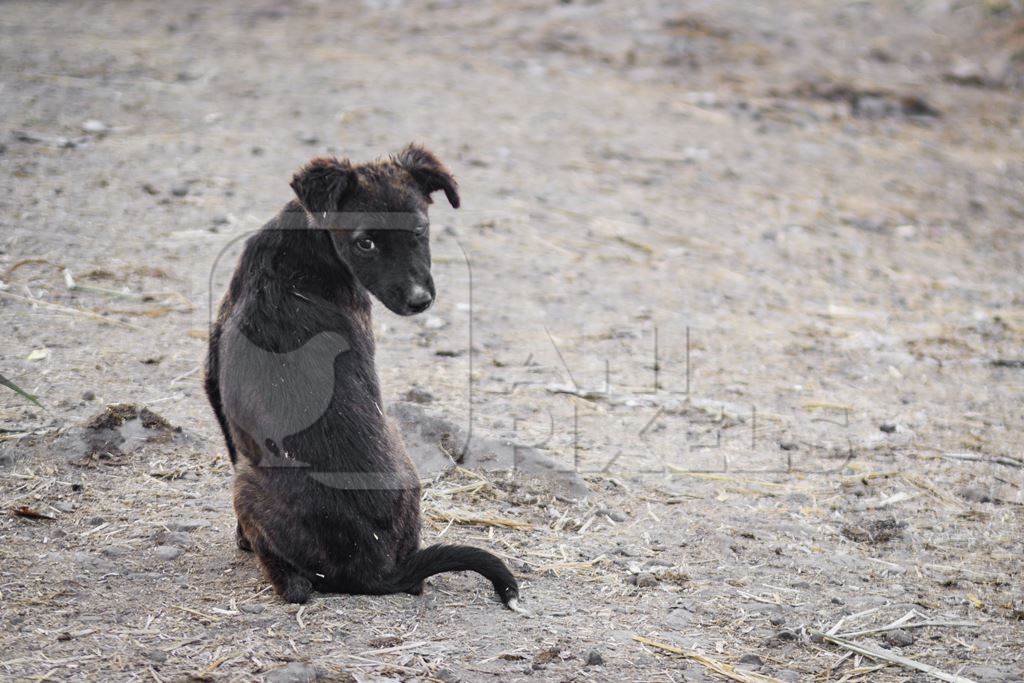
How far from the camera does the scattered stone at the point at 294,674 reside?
3.64m

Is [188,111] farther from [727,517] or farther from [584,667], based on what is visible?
[584,667]

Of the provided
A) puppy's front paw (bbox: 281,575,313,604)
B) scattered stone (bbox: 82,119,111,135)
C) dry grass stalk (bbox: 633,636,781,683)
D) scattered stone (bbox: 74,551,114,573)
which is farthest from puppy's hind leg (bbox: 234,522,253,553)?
scattered stone (bbox: 82,119,111,135)

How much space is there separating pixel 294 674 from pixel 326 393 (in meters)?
1.04

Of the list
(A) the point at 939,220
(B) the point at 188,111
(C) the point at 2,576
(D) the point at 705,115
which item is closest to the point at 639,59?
(D) the point at 705,115

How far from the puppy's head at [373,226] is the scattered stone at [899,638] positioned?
2.35 meters

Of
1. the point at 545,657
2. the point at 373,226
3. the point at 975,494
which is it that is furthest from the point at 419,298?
the point at 975,494

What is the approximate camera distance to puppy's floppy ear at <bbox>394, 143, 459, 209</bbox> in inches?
188

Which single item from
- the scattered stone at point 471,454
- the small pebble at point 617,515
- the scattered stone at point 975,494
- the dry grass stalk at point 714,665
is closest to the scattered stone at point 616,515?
the small pebble at point 617,515

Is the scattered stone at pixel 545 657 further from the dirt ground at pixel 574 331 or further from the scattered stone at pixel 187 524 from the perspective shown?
the scattered stone at pixel 187 524

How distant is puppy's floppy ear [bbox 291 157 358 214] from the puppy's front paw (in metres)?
1.48

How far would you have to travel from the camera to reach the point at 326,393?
4145 mm

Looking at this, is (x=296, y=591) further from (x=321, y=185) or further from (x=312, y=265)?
(x=321, y=185)

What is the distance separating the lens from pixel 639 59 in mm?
12867

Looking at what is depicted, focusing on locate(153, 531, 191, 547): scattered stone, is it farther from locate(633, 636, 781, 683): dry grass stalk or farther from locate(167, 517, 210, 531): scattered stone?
locate(633, 636, 781, 683): dry grass stalk
